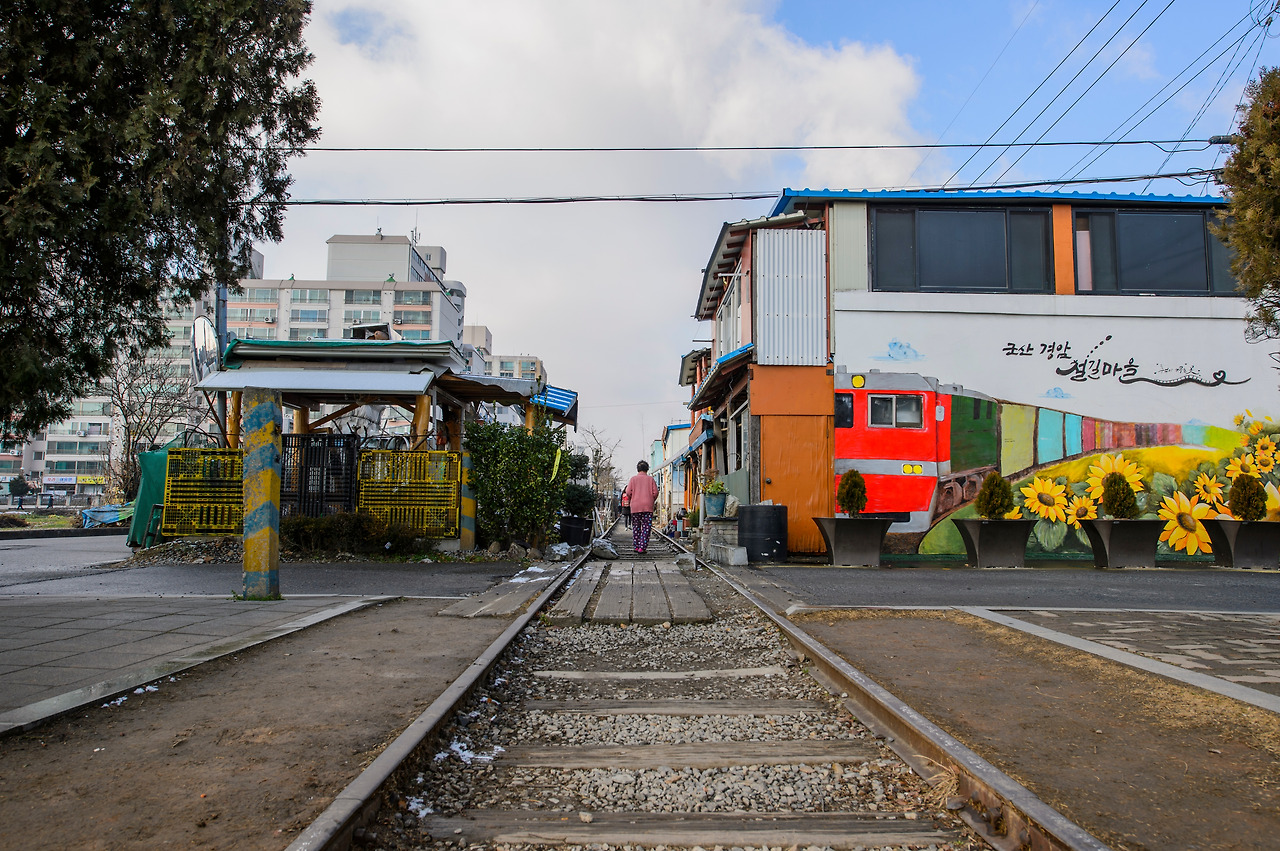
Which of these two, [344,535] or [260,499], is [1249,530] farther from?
[344,535]

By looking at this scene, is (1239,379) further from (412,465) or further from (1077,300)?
(412,465)

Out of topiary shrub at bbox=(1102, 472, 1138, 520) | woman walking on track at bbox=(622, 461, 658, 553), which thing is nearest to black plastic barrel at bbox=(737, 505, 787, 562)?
woman walking on track at bbox=(622, 461, 658, 553)

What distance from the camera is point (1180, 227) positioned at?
49.7 feet

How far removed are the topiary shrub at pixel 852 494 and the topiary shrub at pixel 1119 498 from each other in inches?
152

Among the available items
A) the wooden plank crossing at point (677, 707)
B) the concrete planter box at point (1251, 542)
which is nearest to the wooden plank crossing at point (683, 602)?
the wooden plank crossing at point (677, 707)

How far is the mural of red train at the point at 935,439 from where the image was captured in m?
14.5

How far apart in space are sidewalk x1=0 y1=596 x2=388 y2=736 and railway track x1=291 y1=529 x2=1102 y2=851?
173 cm

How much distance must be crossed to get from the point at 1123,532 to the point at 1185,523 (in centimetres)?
353

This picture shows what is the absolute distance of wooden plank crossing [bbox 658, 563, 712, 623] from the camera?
279 inches

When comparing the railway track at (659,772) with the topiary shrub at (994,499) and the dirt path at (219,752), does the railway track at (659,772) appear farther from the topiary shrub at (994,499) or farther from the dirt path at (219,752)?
the topiary shrub at (994,499)

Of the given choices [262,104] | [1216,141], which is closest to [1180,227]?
[1216,141]

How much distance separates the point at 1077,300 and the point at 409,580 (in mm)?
13204

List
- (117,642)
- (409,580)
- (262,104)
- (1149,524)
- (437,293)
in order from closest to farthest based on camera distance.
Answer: (117,642) → (262,104) → (409,580) → (1149,524) → (437,293)

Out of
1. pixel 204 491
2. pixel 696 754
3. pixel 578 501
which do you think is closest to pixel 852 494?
pixel 578 501
